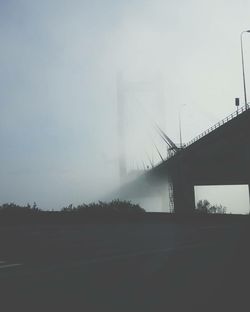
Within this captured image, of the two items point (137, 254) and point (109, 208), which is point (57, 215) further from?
point (137, 254)

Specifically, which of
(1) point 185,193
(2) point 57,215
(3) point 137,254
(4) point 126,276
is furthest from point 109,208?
(1) point 185,193

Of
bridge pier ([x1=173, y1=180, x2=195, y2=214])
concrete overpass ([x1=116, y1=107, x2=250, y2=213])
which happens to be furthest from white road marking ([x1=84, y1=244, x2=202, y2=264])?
bridge pier ([x1=173, y1=180, x2=195, y2=214])

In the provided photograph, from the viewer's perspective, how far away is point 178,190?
260ft

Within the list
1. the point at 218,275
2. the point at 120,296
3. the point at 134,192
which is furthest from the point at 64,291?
the point at 134,192

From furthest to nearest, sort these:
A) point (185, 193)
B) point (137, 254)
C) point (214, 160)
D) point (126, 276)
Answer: point (185, 193)
point (214, 160)
point (137, 254)
point (126, 276)

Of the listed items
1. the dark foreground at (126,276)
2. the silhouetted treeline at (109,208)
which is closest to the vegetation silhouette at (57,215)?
the silhouetted treeline at (109,208)

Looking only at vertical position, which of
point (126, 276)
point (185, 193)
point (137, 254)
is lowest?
point (126, 276)

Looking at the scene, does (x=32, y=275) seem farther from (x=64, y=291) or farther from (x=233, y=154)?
(x=233, y=154)

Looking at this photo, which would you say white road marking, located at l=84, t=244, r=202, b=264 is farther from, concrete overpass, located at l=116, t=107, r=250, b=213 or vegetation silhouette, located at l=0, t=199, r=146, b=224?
concrete overpass, located at l=116, t=107, r=250, b=213

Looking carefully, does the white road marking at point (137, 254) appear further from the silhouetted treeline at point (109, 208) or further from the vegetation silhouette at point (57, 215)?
the silhouetted treeline at point (109, 208)

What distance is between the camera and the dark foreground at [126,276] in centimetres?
745

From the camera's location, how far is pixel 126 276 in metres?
9.76

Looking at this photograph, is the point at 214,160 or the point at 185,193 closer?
the point at 214,160

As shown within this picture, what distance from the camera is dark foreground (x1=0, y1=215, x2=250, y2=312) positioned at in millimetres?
7445
